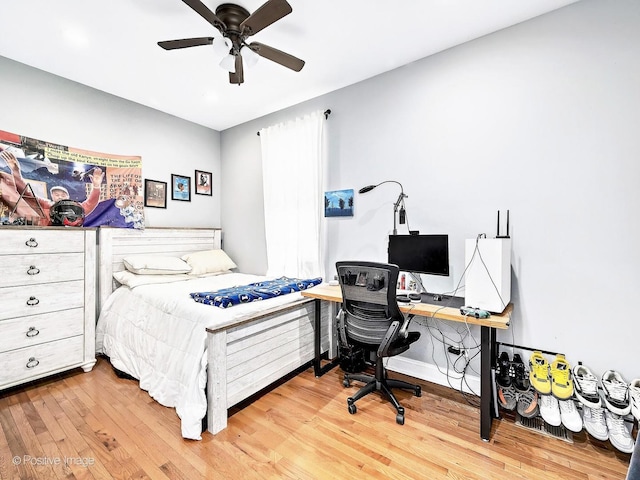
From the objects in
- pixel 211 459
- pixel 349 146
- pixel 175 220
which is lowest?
pixel 211 459

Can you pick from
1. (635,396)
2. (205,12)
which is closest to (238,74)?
(205,12)

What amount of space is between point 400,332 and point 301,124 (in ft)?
7.88

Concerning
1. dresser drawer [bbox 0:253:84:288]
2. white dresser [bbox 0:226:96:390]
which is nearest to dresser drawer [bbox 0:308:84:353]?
white dresser [bbox 0:226:96:390]

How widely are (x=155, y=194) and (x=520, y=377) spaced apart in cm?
394

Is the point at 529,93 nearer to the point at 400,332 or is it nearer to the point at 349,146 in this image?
the point at 349,146

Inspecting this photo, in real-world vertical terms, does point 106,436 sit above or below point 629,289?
below

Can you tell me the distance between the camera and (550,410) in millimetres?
1812

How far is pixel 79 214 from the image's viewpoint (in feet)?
9.33

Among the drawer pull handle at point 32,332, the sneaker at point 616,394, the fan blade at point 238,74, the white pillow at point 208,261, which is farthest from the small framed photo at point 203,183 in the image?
the sneaker at point 616,394

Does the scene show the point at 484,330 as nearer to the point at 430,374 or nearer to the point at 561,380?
the point at 561,380

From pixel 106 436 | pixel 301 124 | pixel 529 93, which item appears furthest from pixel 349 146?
pixel 106 436

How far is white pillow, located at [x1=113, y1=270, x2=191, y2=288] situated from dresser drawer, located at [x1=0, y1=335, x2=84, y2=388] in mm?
574

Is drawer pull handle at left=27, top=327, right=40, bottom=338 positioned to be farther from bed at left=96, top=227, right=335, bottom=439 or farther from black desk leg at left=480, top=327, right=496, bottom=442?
black desk leg at left=480, top=327, right=496, bottom=442

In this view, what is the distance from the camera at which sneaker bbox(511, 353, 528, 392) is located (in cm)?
199
